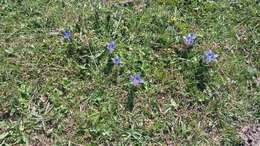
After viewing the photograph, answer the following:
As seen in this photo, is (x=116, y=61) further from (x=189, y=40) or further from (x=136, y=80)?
(x=189, y=40)

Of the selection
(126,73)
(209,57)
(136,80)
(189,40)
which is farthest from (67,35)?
(209,57)

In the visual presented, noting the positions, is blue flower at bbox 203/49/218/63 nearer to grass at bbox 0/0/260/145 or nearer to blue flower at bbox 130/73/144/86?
grass at bbox 0/0/260/145

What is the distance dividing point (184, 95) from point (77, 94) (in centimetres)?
75

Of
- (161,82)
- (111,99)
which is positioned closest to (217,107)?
(161,82)

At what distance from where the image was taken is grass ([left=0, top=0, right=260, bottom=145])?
10.4ft

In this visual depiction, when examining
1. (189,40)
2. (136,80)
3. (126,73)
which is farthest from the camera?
(189,40)

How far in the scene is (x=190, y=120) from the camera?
3.30 m

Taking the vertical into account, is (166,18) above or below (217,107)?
above

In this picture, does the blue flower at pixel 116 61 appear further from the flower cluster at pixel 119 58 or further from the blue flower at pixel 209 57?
the blue flower at pixel 209 57

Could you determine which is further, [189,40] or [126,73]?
[189,40]

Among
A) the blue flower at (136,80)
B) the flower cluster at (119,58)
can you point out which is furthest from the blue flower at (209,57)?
the blue flower at (136,80)

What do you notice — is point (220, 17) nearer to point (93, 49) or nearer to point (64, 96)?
point (93, 49)

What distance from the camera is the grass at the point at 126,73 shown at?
3.18m

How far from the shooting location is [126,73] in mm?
3453
